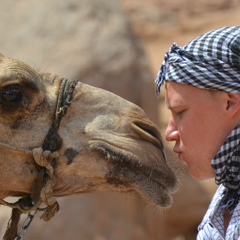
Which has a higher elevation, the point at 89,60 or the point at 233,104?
the point at 233,104

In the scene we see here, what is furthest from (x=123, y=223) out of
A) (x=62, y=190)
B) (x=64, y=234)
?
(x=62, y=190)

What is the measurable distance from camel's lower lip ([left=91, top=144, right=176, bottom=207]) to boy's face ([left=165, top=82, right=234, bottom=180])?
1.06 ft

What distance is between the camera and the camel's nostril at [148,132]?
3496 millimetres

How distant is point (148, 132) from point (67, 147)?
0.34 m

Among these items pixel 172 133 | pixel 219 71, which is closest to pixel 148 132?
pixel 172 133

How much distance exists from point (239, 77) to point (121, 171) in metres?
0.74

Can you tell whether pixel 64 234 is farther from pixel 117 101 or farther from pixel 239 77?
pixel 239 77

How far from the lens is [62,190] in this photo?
355cm

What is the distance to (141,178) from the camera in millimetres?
3424

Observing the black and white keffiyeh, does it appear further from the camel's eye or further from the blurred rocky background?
the blurred rocky background

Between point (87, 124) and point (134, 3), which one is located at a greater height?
point (87, 124)

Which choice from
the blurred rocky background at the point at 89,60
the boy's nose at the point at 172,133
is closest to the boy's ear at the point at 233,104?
the boy's nose at the point at 172,133

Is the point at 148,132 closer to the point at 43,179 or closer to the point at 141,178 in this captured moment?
the point at 141,178

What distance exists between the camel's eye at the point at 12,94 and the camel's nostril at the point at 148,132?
0.48m
